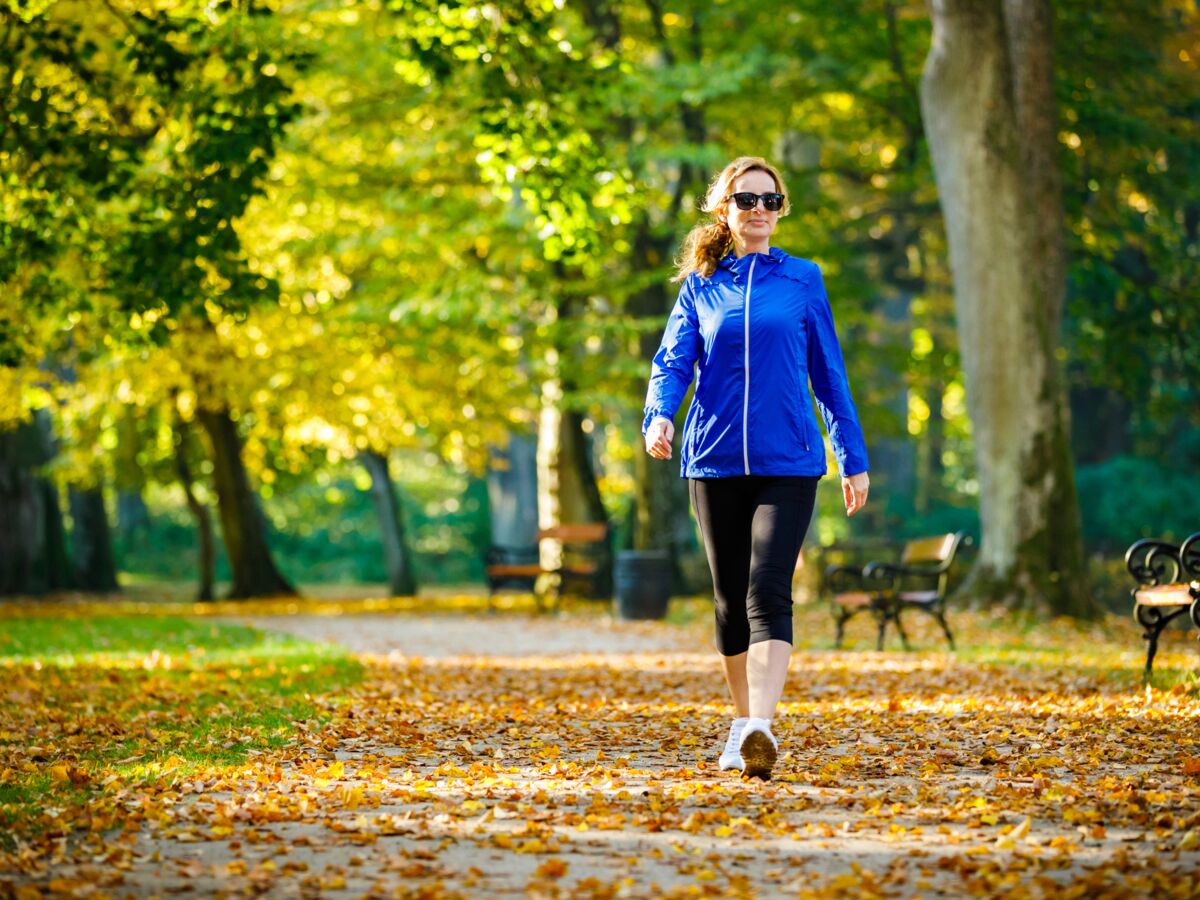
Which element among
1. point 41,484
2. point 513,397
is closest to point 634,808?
point 513,397

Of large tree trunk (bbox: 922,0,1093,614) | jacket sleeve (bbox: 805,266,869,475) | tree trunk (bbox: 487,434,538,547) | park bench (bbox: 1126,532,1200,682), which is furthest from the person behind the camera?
tree trunk (bbox: 487,434,538,547)

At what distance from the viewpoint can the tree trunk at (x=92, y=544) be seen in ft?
103

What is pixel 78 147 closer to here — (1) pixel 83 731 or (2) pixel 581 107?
(2) pixel 581 107

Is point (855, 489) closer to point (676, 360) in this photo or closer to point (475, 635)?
point (676, 360)

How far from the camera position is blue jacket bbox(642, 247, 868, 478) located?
5949 millimetres

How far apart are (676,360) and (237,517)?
810 inches

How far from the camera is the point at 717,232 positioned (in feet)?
20.5

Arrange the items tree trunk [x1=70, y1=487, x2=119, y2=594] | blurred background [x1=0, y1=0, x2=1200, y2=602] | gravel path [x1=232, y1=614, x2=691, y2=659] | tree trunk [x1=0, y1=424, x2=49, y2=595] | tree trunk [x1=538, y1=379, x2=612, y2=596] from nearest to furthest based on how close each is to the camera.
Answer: blurred background [x1=0, y1=0, x2=1200, y2=602] → gravel path [x1=232, y1=614, x2=691, y2=659] → tree trunk [x1=538, y1=379, x2=612, y2=596] → tree trunk [x1=0, y1=424, x2=49, y2=595] → tree trunk [x1=70, y1=487, x2=119, y2=594]

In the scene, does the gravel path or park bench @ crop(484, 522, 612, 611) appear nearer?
the gravel path

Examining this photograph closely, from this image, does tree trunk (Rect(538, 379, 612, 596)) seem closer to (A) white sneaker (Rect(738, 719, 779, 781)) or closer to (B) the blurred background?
(B) the blurred background

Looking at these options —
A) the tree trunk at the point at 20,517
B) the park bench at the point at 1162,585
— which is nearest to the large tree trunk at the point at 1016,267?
the park bench at the point at 1162,585

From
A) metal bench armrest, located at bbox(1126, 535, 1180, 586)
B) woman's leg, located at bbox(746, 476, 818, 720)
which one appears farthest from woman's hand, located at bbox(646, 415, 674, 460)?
metal bench armrest, located at bbox(1126, 535, 1180, 586)

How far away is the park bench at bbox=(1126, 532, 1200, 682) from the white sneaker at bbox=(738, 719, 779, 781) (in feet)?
10.4

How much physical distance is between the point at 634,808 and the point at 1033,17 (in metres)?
13.0
